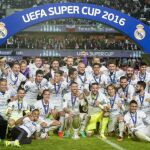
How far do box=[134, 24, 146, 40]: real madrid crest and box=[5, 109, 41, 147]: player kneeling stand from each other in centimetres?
520

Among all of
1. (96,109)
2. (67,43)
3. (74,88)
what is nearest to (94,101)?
(96,109)

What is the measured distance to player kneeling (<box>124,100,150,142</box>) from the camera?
9227 mm

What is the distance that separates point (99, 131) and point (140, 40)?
3980 millimetres

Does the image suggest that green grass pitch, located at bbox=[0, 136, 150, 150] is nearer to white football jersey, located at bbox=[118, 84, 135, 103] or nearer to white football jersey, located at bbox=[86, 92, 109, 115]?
white football jersey, located at bbox=[86, 92, 109, 115]

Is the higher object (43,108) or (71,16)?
(71,16)

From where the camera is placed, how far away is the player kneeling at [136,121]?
30.3 ft

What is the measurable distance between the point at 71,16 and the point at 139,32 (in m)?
2.02

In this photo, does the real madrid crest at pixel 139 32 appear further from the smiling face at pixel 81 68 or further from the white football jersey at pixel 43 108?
the white football jersey at pixel 43 108

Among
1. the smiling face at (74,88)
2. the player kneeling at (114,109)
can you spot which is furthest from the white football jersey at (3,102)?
the player kneeling at (114,109)

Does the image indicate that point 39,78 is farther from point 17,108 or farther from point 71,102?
point 17,108

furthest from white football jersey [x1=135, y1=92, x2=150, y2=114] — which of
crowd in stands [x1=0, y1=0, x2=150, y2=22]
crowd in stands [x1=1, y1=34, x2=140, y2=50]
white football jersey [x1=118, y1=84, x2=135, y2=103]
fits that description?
crowd in stands [x1=0, y1=0, x2=150, y2=22]

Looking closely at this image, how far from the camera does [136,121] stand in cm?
948

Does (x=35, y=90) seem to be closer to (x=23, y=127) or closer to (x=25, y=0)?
(x=23, y=127)

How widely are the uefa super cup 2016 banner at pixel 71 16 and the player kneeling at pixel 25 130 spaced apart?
13.8ft
